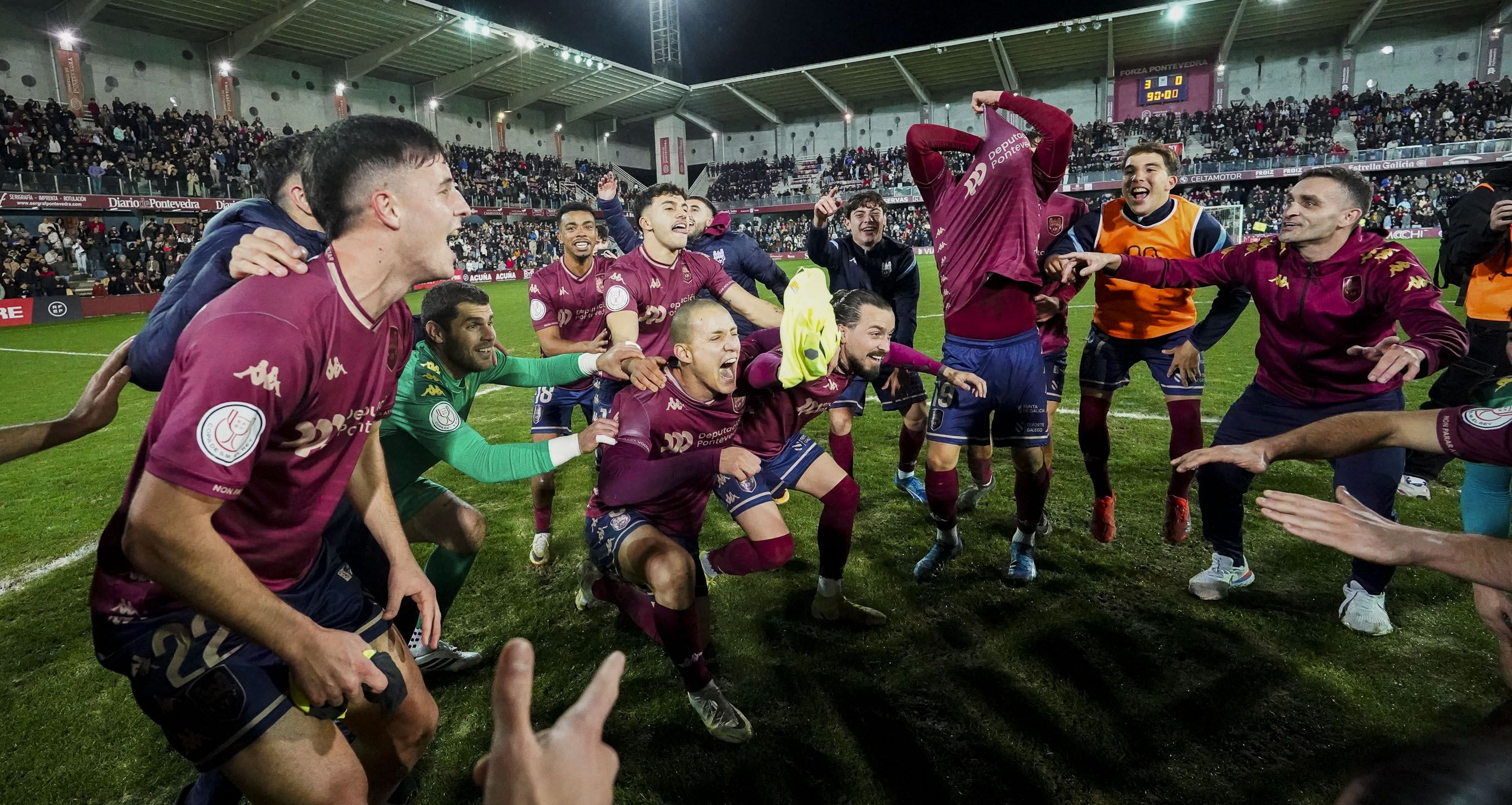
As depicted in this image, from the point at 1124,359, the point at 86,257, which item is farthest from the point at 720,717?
the point at 86,257

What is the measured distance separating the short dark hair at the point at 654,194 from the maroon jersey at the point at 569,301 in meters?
0.82

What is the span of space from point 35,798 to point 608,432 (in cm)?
261

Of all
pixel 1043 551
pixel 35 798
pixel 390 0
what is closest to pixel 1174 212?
pixel 1043 551

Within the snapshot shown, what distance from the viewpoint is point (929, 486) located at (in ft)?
14.2

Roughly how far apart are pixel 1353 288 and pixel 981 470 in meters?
2.42

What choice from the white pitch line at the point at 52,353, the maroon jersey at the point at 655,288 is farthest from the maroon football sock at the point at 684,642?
the white pitch line at the point at 52,353

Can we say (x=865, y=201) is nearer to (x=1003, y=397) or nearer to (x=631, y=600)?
(x=1003, y=397)

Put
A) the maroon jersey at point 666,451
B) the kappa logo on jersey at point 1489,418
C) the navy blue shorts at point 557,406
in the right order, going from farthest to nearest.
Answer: the navy blue shorts at point 557,406 → the maroon jersey at point 666,451 → the kappa logo on jersey at point 1489,418

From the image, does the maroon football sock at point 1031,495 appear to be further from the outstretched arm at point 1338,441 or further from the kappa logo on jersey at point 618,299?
the kappa logo on jersey at point 618,299

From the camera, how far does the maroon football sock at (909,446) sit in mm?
5715

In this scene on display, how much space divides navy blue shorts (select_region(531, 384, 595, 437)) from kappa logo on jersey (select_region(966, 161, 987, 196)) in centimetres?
309

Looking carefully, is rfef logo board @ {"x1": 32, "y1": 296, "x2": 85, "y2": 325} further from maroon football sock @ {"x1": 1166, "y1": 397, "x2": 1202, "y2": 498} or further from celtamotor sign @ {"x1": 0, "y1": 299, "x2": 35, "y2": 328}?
maroon football sock @ {"x1": 1166, "y1": 397, "x2": 1202, "y2": 498}

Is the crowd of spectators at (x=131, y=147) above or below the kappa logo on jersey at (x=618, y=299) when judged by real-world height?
above

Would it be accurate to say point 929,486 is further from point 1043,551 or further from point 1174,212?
point 1174,212
